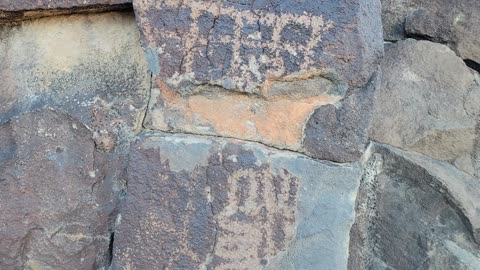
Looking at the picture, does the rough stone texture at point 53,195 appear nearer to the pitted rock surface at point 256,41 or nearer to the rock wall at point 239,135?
the rock wall at point 239,135

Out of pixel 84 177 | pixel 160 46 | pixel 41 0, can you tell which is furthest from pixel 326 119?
pixel 41 0

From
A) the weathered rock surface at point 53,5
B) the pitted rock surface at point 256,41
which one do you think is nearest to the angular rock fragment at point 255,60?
the pitted rock surface at point 256,41

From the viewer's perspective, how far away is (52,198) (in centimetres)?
113

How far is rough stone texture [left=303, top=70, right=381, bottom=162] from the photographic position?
1008 millimetres

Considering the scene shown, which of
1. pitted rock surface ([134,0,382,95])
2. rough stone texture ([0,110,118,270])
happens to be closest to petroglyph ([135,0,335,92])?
pitted rock surface ([134,0,382,95])

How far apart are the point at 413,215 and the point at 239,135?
436mm

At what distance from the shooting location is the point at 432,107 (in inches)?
49.1

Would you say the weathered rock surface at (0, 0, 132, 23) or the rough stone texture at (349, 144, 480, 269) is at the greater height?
the weathered rock surface at (0, 0, 132, 23)

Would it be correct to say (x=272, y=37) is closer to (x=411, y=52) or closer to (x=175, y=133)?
(x=175, y=133)

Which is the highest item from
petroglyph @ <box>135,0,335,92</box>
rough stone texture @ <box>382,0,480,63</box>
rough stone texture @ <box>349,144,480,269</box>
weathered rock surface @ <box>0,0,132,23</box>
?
weathered rock surface @ <box>0,0,132,23</box>

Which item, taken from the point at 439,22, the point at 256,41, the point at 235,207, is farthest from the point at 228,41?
the point at 439,22

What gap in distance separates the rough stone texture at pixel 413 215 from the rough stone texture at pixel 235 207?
19 cm

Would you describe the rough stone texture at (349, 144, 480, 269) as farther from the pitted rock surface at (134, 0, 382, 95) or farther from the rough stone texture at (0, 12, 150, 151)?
the rough stone texture at (0, 12, 150, 151)

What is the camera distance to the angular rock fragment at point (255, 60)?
0.99 m
